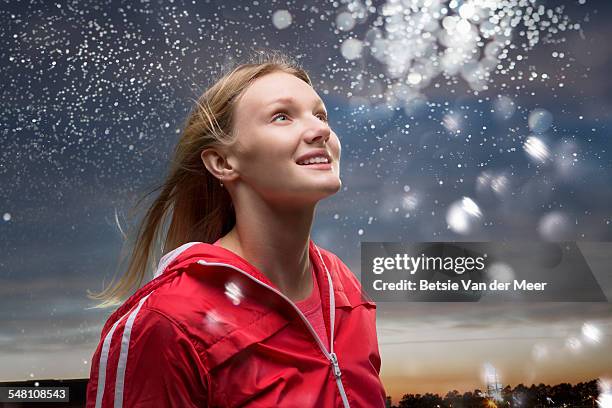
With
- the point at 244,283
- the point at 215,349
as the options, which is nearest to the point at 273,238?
the point at 244,283

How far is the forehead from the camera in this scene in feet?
3.55

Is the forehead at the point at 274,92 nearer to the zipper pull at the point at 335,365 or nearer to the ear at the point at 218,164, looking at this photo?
the ear at the point at 218,164

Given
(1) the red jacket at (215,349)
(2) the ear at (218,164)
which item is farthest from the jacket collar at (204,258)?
(2) the ear at (218,164)

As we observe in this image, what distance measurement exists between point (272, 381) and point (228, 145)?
36cm

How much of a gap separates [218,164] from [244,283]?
0.69 ft

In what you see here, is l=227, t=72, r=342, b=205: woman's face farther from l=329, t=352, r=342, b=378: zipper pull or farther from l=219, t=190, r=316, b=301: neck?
l=329, t=352, r=342, b=378: zipper pull

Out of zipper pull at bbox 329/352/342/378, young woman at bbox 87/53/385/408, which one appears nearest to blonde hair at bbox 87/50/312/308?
young woman at bbox 87/53/385/408

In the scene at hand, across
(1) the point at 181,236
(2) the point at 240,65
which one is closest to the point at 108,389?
(1) the point at 181,236

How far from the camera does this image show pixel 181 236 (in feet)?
3.90

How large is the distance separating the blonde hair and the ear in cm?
2

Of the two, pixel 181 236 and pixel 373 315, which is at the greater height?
pixel 181 236

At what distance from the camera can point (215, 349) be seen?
0.95 m

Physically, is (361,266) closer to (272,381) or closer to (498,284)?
(498,284)

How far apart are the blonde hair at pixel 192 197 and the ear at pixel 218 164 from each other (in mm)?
15
